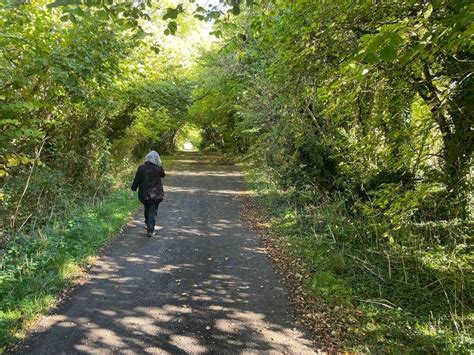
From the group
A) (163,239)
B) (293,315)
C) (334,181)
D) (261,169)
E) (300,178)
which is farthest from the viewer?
(261,169)

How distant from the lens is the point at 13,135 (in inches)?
217

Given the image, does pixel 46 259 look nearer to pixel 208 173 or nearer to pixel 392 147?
pixel 392 147

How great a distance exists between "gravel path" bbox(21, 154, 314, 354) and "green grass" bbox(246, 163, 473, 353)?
788mm

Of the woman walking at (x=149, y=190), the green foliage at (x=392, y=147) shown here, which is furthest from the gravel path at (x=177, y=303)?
the green foliage at (x=392, y=147)

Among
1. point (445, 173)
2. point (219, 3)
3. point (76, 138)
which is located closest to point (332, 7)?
point (219, 3)

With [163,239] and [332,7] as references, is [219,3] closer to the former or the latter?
[332,7]

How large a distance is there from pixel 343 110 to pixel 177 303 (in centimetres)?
460

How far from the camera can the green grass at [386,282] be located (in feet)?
15.1

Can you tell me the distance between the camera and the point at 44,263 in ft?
20.9

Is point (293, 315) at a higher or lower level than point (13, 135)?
lower

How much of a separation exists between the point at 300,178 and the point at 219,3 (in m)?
7.78

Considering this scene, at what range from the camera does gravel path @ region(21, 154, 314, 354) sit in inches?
182

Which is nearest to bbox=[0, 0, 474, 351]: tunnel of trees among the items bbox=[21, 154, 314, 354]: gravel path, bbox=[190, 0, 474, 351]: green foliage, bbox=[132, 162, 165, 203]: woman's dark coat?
bbox=[190, 0, 474, 351]: green foliage

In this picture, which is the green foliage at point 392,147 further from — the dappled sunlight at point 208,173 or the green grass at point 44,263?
the dappled sunlight at point 208,173
